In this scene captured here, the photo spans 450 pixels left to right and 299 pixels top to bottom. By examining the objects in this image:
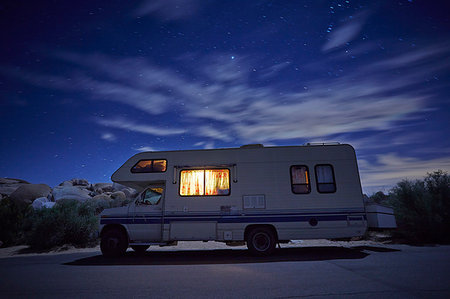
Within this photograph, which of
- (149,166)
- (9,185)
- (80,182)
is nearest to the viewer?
(149,166)

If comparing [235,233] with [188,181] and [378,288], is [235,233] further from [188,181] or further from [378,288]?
[378,288]

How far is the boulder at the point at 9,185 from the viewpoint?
32.6 metres

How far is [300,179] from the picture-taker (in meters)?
7.85

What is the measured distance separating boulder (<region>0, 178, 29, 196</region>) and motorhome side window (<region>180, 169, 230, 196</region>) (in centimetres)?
3664

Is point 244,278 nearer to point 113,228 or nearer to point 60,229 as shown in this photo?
point 113,228

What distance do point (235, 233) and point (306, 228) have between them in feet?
7.40

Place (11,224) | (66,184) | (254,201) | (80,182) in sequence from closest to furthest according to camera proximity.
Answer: (254,201)
(11,224)
(66,184)
(80,182)

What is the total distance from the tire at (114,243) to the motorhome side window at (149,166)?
215 cm

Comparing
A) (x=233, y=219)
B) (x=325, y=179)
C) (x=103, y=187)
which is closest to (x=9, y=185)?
(x=103, y=187)

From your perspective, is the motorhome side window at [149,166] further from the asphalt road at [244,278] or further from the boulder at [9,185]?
the boulder at [9,185]

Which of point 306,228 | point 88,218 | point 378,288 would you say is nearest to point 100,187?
point 88,218

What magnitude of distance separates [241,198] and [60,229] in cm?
845

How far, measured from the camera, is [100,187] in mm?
37812

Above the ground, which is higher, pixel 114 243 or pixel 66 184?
pixel 66 184
